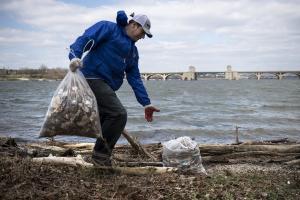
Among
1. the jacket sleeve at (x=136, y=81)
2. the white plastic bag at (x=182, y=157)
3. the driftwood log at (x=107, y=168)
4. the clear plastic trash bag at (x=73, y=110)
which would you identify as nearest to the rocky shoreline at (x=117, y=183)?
the driftwood log at (x=107, y=168)

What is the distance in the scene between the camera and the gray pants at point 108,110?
217 inches


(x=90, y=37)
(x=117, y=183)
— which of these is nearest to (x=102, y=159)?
(x=117, y=183)

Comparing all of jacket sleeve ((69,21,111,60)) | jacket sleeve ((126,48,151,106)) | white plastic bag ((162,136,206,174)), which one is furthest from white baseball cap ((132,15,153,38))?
white plastic bag ((162,136,206,174))

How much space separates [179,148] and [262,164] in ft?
7.85

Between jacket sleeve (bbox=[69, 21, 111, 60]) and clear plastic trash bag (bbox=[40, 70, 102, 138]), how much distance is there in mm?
248

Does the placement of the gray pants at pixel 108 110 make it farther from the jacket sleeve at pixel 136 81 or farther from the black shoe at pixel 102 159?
the jacket sleeve at pixel 136 81

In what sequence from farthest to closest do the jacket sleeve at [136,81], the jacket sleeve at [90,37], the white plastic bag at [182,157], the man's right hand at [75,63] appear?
the white plastic bag at [182,157]
the jacket sleeve at [136,81]
the jacket sleeve at [90,37]
the man's right hand at [75,63]

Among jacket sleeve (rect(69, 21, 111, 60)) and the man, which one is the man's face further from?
jacket sleeve (rect(69, 21, 111, 60))

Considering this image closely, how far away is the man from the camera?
5473mm

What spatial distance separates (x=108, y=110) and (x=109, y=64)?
558mm

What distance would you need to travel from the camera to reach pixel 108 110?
18.2 feet

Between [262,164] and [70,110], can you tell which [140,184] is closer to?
[70,110]

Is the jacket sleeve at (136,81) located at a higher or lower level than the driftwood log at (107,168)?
higher

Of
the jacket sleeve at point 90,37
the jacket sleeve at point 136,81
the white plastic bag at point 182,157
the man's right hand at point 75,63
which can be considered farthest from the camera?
the white plastic bag at point 182,157
